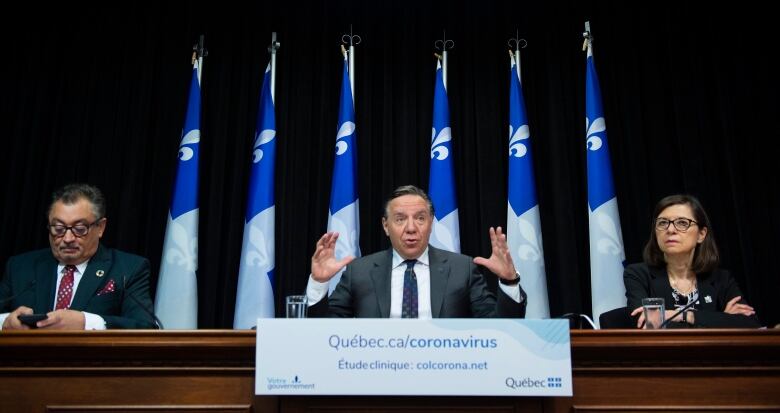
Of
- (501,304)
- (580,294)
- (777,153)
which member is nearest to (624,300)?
(580,294)

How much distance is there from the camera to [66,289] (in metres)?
3.22

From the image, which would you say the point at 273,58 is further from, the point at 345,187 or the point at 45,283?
the point at 45,283

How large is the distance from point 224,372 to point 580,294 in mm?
2944

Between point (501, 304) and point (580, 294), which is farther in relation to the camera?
point (580, 294)

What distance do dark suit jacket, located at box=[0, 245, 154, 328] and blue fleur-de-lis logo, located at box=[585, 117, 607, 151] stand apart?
2.61 metres

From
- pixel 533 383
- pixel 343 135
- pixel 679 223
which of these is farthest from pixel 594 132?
pixel 533 383

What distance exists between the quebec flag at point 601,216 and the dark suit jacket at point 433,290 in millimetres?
1232

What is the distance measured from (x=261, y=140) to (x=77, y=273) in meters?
1.55

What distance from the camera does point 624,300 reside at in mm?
4207

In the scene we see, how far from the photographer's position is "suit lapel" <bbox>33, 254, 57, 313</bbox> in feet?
10.5

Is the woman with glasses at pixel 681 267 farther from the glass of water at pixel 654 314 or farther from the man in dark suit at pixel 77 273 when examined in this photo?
the man in dark suit at pixel 77 273

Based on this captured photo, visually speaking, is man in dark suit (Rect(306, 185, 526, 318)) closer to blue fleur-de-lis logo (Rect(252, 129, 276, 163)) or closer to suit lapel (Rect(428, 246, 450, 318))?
suit lapel (Rect(428, 246, 450, 318))

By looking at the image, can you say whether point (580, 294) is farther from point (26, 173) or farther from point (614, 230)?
point (26, 173)

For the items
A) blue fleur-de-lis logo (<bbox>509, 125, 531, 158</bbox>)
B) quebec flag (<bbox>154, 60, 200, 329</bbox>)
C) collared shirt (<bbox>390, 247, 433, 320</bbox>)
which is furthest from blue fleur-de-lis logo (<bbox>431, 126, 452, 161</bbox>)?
quebec flag (<bbox>154, 60, 200, 329</bbox>)
